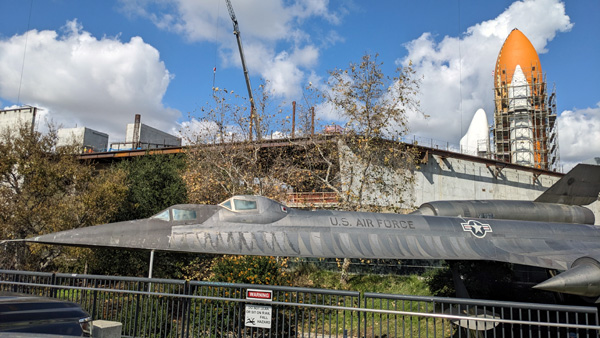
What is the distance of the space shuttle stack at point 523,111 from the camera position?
197 ft

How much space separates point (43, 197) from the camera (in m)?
18.9

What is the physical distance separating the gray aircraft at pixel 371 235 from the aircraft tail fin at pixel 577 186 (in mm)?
1385

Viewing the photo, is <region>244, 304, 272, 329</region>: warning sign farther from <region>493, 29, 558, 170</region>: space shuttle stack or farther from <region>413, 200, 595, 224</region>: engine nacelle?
<region>493, 29, 558, 170</region>: space shuttle stack

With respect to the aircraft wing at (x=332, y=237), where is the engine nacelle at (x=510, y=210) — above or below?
above

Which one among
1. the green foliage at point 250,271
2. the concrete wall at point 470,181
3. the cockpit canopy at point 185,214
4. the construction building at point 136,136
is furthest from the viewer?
the construction building at point 136,136

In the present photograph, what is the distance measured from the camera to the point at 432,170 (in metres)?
31.2

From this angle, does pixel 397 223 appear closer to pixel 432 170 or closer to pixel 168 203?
pixel 168 203

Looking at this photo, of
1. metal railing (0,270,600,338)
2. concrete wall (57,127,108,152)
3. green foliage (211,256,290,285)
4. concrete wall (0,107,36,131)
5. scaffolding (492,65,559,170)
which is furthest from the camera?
scaffolding (492,65,559,170)

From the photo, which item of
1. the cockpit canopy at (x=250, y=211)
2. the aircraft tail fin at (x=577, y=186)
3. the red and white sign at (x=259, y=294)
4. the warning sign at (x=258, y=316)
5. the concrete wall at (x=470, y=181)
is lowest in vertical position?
the warning sign at (x=258, y=316)

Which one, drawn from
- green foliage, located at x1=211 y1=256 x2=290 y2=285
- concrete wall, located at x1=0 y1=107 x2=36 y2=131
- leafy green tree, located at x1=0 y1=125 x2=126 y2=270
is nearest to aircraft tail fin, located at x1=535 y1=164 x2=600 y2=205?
green foliage, located at x1=211 y1=256 x2=290 y2=285

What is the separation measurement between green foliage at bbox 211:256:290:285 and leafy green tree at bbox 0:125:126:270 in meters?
8.76

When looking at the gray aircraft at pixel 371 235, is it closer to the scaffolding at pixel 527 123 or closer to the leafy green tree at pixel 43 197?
the leafy green tree at pixel 43 197

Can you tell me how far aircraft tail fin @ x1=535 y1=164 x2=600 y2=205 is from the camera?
1556 cm

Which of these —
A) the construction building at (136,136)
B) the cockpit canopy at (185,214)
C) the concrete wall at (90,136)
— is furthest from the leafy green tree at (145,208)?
the concrete wall at (90,136)
